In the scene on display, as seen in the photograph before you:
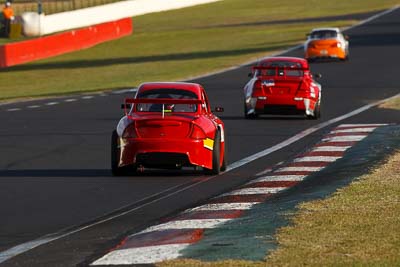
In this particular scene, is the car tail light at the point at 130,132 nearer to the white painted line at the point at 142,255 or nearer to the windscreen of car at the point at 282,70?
the white painted line at the point at 142,255

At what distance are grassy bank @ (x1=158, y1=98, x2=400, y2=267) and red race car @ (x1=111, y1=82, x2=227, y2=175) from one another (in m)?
3.24

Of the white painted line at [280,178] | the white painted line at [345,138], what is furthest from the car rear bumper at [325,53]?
the white painted line at [280,178]

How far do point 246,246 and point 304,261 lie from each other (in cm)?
91

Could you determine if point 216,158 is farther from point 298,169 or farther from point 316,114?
point 316,114

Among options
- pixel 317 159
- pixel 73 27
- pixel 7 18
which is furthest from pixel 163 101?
pixel 73 27

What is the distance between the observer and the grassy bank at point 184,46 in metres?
46.3

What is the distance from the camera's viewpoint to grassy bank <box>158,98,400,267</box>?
9.74m

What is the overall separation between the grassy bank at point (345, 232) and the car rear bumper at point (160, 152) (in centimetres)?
321

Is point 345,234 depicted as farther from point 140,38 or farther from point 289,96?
point 140,38

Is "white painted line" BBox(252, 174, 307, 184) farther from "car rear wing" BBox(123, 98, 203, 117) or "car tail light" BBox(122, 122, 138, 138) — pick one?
"car tail light" BBox(122, 122, 138, 138)

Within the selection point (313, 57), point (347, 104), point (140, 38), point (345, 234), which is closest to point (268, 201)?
point (345, 234)

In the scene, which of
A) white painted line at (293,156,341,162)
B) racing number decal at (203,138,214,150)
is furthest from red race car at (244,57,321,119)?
racing number decal at (203,138,214,150)

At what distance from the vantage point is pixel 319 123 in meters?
27.9

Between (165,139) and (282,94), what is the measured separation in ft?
37.8
